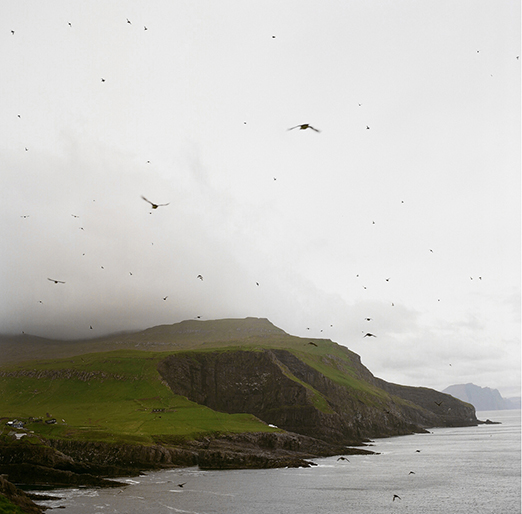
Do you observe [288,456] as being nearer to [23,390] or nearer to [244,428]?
[244,428]

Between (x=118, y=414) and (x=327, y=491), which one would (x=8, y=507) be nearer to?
(x=327, y=491)

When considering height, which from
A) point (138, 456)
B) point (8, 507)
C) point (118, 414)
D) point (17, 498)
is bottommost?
point (138, 456)

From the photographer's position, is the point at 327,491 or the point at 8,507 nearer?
the point at 8,507

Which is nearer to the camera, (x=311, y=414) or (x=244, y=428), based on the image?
(x=244, y=428)

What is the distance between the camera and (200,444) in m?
128

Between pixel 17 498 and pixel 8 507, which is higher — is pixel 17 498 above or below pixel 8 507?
below

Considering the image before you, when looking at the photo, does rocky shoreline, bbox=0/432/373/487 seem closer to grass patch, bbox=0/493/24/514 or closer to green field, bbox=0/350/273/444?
green field, bbox=0/350/273/444

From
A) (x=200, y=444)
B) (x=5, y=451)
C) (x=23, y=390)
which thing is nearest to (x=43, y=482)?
(x=5, y=451)

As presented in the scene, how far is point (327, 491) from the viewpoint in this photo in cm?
8488

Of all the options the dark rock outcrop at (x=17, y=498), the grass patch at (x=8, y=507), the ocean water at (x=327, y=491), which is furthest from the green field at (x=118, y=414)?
the grass patch at (x=8, y=507)

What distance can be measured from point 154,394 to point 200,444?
6762 cm

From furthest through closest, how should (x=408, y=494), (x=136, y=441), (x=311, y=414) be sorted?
(x=311, y=414) → (x=136, y=441) → (x=408, y=494)

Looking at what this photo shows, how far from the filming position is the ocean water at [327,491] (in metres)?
71.6

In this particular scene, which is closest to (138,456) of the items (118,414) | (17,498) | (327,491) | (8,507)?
(327,491)
